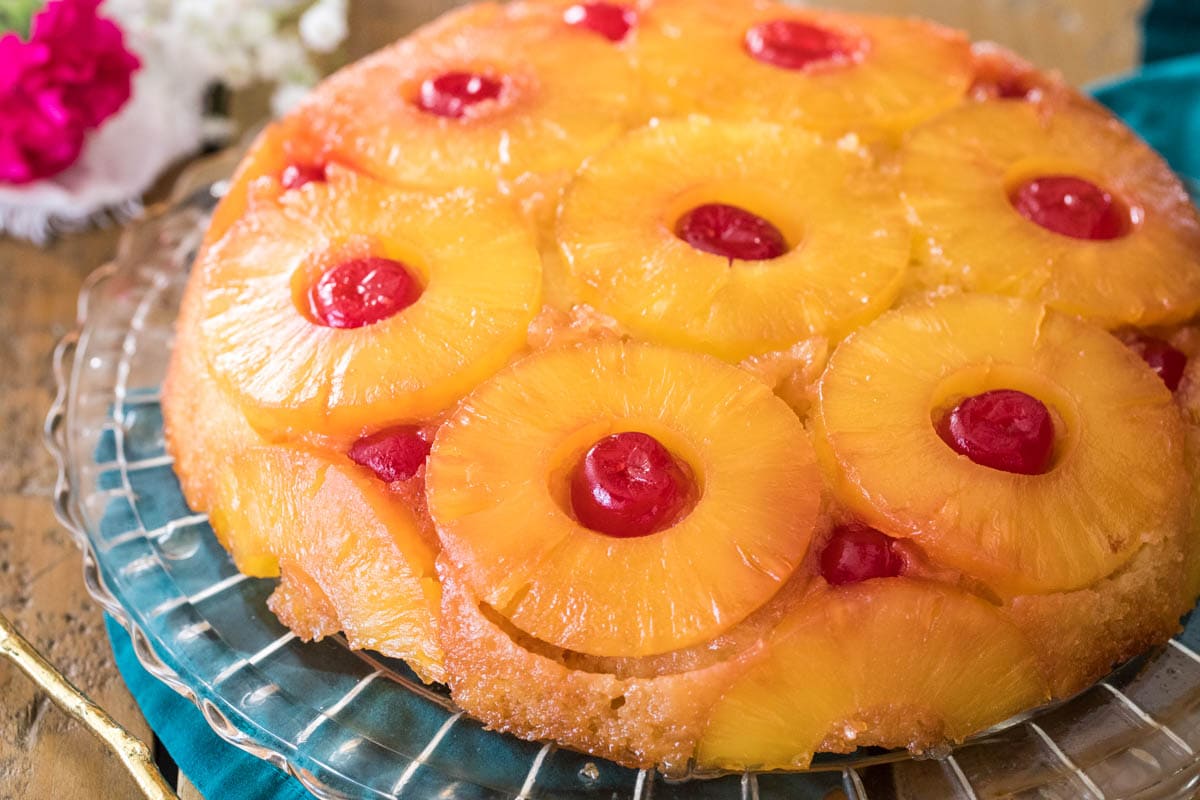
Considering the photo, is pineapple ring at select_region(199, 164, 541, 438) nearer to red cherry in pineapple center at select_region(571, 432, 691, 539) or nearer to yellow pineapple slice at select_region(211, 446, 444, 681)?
yellow pineapple slice at select_region(211, 446, 444, 681)

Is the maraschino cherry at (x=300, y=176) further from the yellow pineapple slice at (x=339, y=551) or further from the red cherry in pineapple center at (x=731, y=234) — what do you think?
the red cherry in pineapple center at (x=731, y=234)

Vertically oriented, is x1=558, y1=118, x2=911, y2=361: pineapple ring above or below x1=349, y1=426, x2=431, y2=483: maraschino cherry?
above

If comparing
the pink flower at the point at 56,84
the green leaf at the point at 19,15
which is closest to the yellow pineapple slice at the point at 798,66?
the pink flower at the point at 56,84

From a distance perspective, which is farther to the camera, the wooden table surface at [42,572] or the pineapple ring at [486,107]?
the pineapple ring at [486,107]

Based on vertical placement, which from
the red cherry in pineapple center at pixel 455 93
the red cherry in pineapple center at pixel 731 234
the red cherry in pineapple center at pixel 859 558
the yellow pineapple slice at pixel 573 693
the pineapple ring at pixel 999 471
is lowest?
the yellow pineapple slice at pixel 573 693

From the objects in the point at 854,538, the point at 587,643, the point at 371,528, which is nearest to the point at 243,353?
the point at 371,528

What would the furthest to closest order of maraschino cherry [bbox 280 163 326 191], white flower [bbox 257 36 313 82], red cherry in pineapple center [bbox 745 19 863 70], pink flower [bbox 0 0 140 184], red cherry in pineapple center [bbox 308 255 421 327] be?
white flower [bbox 257 36 313 82]
pink flower [bbox 0 0 140 184]
red cherry in pineapple center [bbox 745 19 863 70]
maraschino cherry [bbox 280 163 326 191]
red cherry in pineapple center [bbox 308 255 421 327]

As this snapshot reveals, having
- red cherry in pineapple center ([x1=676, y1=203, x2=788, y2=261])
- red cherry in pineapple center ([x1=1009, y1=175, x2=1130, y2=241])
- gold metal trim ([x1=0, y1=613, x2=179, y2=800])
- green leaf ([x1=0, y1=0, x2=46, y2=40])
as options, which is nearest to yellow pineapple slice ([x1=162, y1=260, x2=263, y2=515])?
gold metal trim ([x1=0, y1=613, x2=179, y2=800])
